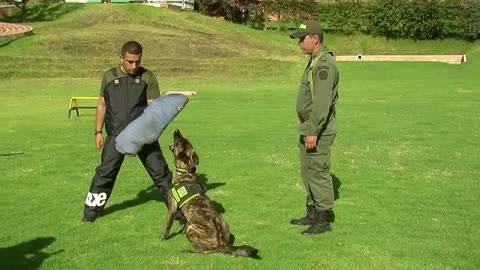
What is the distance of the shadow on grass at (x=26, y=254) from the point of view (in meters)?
5.78

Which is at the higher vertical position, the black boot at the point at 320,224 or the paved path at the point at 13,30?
the paved path at the point at 13,30

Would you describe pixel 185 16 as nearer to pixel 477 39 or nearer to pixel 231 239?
pixel 477 39

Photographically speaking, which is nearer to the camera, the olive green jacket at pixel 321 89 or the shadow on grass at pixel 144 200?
the olive green jacket at pixel 321 89

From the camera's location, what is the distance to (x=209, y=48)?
38969 mm

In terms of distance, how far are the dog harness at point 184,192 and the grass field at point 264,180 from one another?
0.56 metres

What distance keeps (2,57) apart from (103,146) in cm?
2742

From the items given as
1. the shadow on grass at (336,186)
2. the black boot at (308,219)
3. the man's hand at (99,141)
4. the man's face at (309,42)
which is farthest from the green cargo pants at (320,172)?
the man's hand at (99,141)

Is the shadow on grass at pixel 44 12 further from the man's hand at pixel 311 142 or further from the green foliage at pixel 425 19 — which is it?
the man's hand at pixel 311 142

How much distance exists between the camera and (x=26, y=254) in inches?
241

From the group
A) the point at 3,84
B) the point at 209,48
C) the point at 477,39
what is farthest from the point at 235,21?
the point at 3,84

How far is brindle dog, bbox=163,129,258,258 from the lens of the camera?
5918mm

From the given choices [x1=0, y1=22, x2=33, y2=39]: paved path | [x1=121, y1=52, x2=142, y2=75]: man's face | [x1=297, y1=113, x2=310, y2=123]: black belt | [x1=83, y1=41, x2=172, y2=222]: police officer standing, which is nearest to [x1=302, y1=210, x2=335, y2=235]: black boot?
[x1=297, y1=113, x2=310, y2=123]: black belt

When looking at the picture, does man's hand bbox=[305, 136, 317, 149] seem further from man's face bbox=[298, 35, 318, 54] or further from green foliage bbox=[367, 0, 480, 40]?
green foliage bbox=[367, 0, 480, 40]

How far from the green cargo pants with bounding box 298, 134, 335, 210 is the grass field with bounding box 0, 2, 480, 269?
0.44 meters
